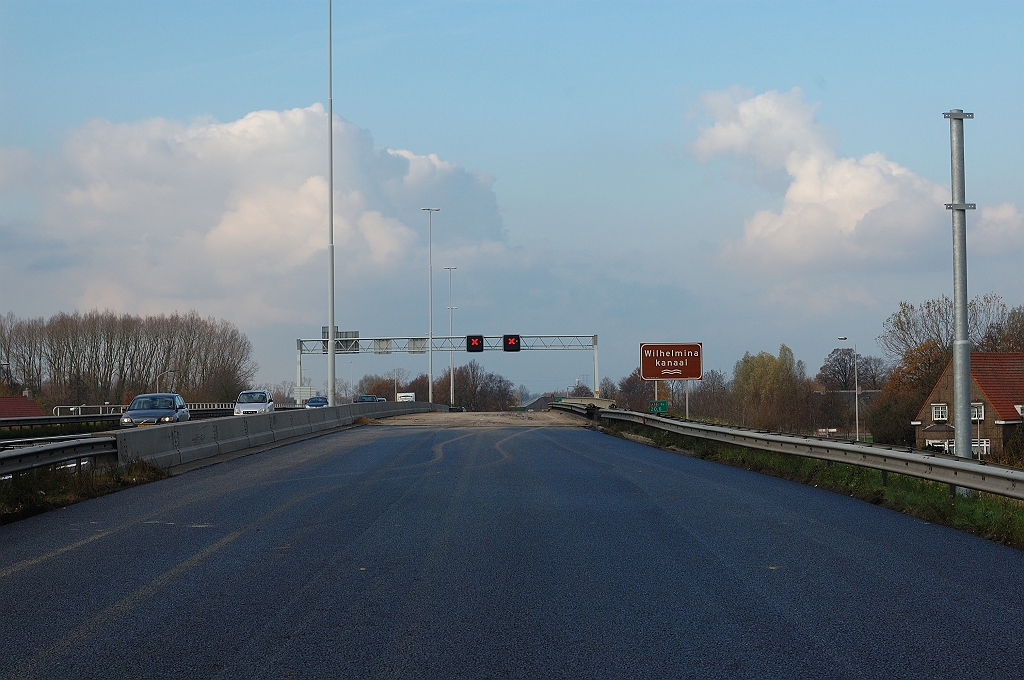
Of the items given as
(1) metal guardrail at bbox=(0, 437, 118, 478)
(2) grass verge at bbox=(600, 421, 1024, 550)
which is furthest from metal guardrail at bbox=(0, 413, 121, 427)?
(2) grass verge at bbox=(600, 421, 1024, 550)

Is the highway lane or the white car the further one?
the white car

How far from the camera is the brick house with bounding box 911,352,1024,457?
6425cm

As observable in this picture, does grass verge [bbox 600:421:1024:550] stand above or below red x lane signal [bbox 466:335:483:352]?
below

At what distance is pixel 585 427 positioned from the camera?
1655 inches

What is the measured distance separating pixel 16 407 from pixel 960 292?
223 ft

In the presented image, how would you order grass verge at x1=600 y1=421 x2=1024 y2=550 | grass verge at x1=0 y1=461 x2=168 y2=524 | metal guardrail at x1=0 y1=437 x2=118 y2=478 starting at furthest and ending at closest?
metal guardrail at x1=0 y1=437 x2=118 y2=478
grass verge at x1=0 y1=461 x2=168 y2=524
grass verge at x1=600 y1=421 x2=1024 y2=550

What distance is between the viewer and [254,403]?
45781mm

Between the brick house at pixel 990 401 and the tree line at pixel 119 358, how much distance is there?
249ft

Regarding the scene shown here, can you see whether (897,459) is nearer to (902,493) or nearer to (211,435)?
(902,493)

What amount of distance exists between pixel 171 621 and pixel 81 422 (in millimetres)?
43769

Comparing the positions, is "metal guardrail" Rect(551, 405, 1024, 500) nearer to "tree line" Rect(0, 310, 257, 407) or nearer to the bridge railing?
the bridge railing

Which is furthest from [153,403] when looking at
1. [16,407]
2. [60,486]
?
[16,407]

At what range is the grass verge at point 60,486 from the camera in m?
12.8

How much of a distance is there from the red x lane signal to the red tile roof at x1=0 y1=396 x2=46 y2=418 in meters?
34.6
